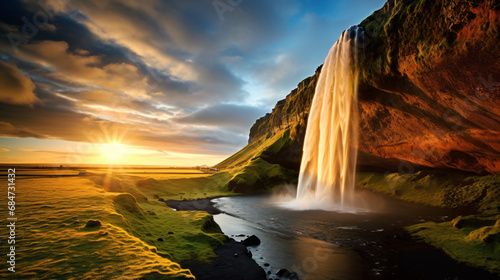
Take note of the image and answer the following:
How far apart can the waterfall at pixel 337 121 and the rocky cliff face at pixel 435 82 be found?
1.77 metres

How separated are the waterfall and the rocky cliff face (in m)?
1.77

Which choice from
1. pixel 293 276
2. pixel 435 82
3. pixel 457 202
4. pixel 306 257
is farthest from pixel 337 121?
pixel 293 276

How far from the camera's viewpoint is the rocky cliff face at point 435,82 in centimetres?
1405

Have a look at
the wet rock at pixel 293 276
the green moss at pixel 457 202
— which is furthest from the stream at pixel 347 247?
the green moss at pixel 457 202

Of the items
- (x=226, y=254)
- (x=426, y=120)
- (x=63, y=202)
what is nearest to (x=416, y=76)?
(x=426, y=120)

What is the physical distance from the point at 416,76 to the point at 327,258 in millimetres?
17432

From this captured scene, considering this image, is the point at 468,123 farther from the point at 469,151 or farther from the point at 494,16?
the point at 494,16

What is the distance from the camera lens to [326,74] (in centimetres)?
3444

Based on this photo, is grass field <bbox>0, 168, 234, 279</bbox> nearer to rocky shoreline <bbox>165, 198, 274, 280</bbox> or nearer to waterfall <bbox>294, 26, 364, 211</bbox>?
rocky shoreline <bbox>165, 198, 274, 280</bbox>

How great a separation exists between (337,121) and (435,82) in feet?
50.0

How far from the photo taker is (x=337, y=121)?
33.3 metres

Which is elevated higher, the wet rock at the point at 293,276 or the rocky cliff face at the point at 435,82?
the rocky cliff face at the point at 435,82

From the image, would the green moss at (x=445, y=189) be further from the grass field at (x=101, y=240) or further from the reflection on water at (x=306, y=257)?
the grass field at (x=101, y=240)

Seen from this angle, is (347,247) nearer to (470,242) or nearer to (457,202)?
(470,242)
